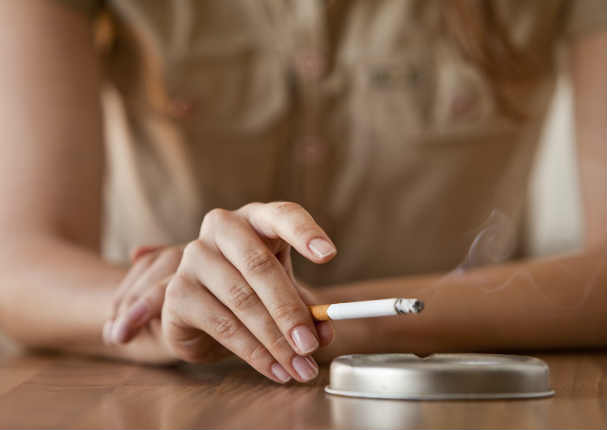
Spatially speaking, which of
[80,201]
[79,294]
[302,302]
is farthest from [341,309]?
[80,201]

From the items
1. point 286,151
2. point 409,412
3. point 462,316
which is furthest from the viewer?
point 286,151

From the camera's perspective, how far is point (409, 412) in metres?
0.34

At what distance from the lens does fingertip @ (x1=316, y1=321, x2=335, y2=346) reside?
424mm

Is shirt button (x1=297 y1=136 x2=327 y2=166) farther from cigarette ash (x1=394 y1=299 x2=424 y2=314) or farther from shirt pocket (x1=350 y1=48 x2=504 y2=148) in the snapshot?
cigarette ash (x1=394 y1=299 x2=424 y2=314)

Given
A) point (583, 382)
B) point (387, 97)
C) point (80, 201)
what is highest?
point (387, 97)

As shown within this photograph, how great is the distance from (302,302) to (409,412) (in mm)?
105

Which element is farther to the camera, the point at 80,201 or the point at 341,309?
the point at 80,201

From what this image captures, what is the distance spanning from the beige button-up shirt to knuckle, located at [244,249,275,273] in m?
0.43

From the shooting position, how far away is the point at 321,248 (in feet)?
1.29

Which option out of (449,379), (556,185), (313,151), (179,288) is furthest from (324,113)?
(449,379)

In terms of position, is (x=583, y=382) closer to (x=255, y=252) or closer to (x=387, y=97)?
(x=255, y=252)

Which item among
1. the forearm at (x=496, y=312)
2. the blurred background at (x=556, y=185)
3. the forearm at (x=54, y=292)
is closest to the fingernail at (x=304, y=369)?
the forearm at (x=496, y=312)

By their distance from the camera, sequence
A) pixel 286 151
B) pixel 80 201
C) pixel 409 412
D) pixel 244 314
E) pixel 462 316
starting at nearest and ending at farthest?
pixel 409 412, pixel 244 314, pixel 462 316, pixel 80 201, pixel 286 151

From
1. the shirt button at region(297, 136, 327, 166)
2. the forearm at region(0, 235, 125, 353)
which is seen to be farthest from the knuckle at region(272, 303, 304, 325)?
the shirt button at region(297, 136, 327, 166)
